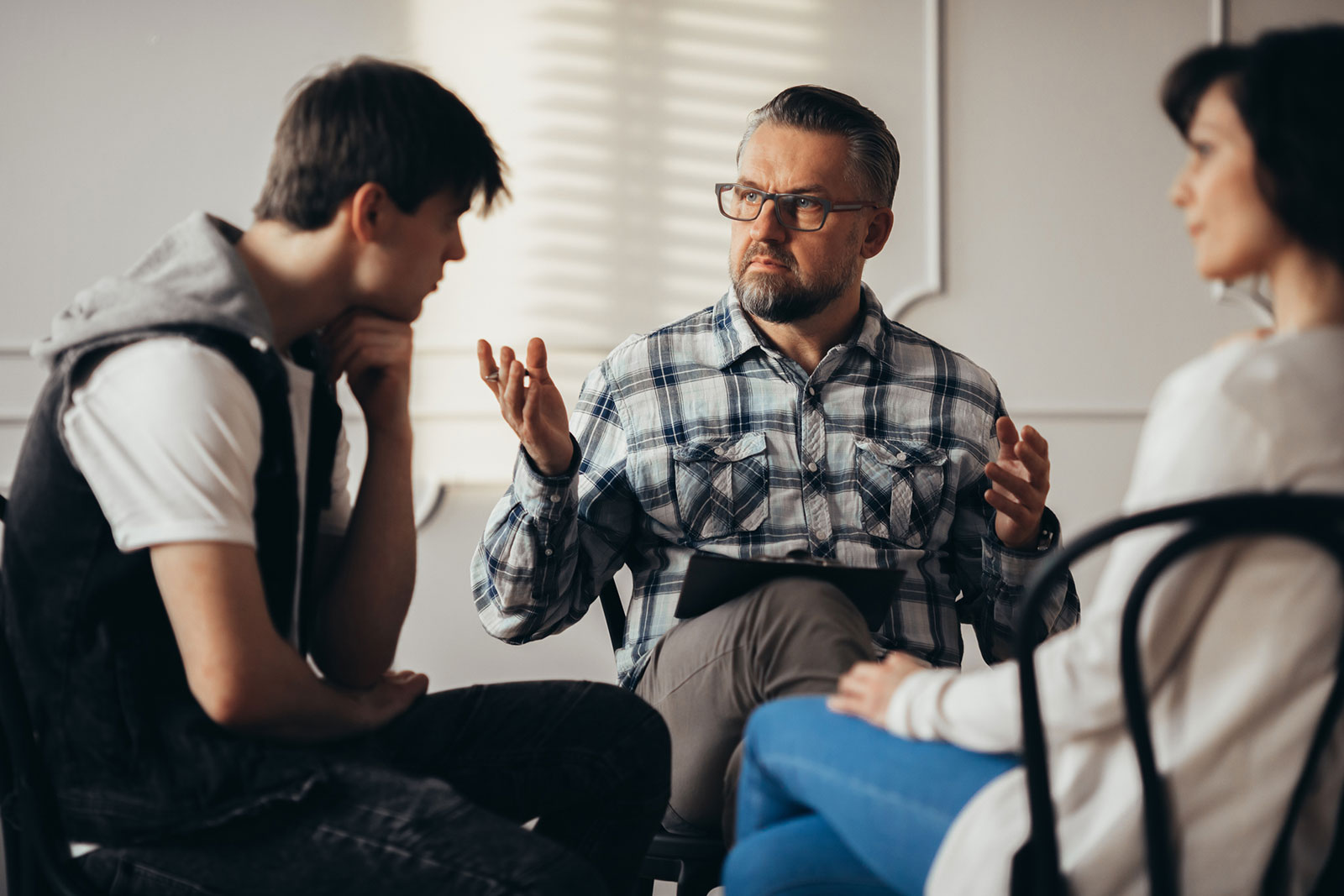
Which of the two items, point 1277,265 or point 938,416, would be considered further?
point 938,416

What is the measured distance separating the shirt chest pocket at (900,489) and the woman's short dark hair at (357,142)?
938mm

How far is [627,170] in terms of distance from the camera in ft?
8.93

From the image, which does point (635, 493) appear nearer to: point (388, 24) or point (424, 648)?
point (424, 648)

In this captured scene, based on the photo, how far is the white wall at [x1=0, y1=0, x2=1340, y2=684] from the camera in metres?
2.60

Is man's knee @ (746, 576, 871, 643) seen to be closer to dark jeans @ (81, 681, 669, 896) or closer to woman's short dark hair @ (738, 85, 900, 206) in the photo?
dark jeans @ (81, 681, 669, 896)

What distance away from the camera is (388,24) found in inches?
104

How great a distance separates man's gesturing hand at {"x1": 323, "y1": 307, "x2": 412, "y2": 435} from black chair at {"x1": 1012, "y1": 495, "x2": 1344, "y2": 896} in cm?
75

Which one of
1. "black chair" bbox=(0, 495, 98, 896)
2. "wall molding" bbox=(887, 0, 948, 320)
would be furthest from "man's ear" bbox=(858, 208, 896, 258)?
"black chair" bbox=(0, 495, 98, 896)

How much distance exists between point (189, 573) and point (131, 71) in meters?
2.16

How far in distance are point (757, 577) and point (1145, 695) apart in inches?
28.4

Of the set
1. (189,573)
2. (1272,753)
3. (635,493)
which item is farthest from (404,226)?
(1272,753)

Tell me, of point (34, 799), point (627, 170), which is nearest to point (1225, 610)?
point (34, 799)

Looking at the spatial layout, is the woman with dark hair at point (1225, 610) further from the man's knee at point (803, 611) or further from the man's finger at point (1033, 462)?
the man's finger at point (1033, 462)

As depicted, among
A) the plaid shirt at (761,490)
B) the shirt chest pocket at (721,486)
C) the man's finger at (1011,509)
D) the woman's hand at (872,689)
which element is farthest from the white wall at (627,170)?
the woman's hand at (872,689)
